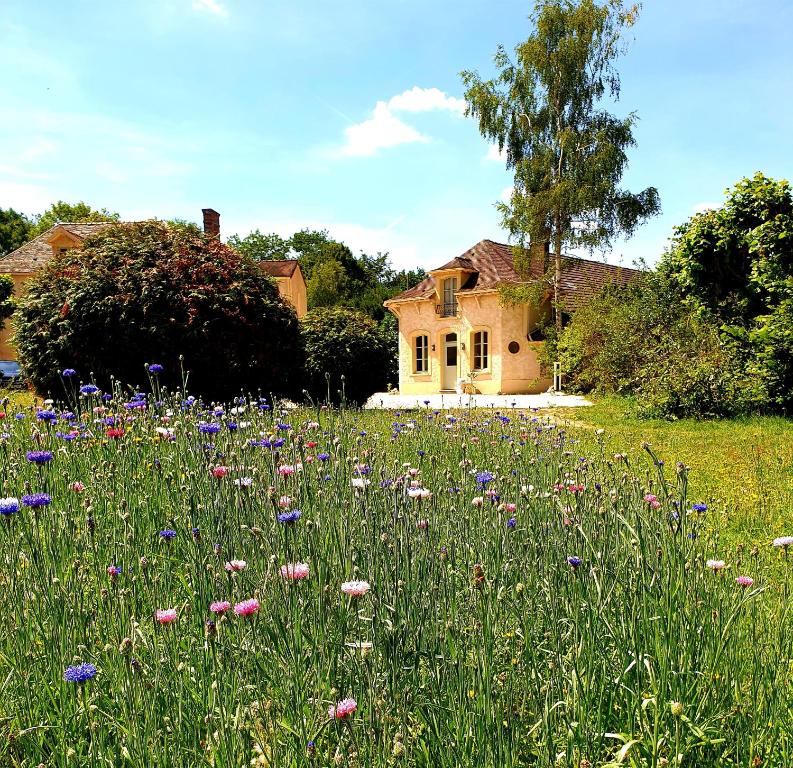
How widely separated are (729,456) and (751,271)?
6.57m

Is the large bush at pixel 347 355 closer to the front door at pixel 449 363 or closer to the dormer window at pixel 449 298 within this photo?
the dormer window at pixel 449 298

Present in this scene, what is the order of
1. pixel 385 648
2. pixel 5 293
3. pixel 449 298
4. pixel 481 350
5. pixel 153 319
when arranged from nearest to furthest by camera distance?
pixel 385 648 → pixel 153 319 → pixel 481 350 → pixel 449 298 → pixel 5 293

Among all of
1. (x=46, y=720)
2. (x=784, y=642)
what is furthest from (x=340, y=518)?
(x=784, y=642)

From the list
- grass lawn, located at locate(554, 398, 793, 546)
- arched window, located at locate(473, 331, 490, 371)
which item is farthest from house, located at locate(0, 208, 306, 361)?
grass lawn, located at locate(554, 398, 793, 546)

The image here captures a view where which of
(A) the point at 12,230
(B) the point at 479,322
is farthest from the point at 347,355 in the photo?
(A) the point at 12,230

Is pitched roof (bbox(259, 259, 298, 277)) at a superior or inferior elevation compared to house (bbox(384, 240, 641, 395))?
superior

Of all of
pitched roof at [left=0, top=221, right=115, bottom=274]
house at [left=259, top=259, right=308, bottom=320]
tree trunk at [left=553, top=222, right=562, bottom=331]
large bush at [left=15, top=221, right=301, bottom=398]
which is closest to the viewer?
large bush at [left=15, top=221, right=301, bottom=398]

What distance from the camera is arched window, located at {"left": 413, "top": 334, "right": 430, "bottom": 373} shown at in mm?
26891

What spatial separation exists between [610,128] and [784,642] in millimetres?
21858

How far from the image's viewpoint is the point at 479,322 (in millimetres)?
24688

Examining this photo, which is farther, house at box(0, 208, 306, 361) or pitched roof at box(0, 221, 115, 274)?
pitched roof at box(0, 221, 115, 274)

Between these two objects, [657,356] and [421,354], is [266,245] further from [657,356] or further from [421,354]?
[657,356]

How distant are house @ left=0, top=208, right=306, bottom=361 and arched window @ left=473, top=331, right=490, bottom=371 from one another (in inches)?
314

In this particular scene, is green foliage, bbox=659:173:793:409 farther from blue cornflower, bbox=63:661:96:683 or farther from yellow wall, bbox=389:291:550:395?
blue cornflower, bbox=63:661:96:683
